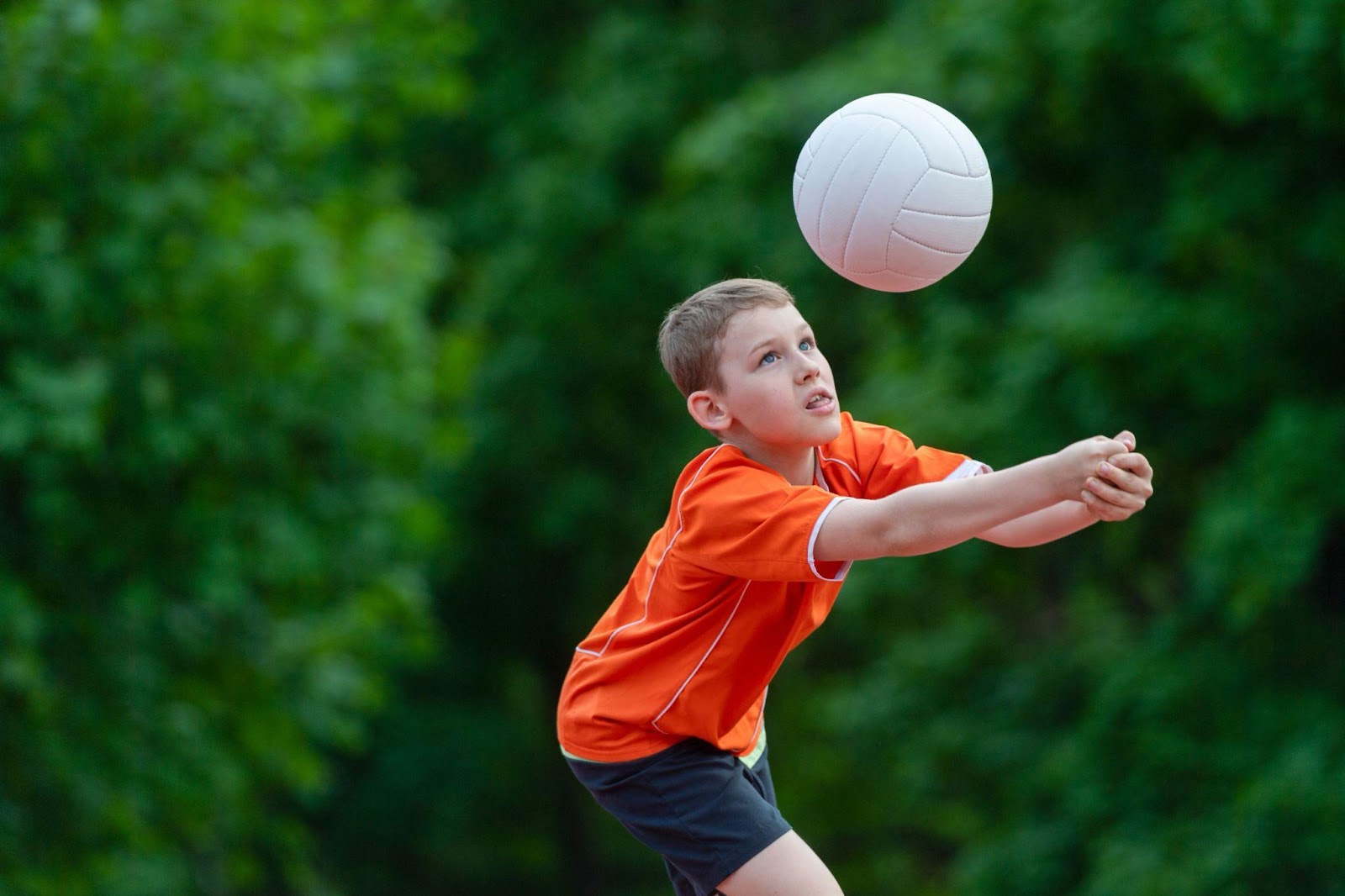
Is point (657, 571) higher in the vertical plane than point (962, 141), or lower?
lower

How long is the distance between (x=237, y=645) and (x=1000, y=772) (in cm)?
524

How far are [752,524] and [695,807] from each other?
0.74 meters

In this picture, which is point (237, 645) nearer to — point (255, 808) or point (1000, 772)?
point (255, 808)

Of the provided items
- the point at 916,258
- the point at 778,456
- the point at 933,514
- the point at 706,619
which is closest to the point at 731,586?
A: the point at 706,619

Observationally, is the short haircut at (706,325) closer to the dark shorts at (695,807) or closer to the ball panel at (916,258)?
the ball panel at (916,258)

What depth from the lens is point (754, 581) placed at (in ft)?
12.5

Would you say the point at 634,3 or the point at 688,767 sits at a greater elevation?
the point at 634,3

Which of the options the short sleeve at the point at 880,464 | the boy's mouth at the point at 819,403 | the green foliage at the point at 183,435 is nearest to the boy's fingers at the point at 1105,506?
the boy's mouth at the point at 819,403

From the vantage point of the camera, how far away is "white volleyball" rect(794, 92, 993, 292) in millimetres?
3818

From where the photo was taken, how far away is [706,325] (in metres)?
3.76

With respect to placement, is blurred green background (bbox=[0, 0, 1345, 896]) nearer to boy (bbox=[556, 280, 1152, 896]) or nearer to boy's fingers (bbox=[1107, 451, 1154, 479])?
boy (bbox=[556, 280, 1152, 896])

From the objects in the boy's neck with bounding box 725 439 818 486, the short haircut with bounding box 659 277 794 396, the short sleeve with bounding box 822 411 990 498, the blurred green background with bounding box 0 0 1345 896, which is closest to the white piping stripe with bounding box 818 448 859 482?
the short sleeve with bounding box 822 411 990 498

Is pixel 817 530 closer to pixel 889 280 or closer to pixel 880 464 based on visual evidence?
pixel 880 464

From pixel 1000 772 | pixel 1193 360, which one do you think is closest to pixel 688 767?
pixel 1193 360
